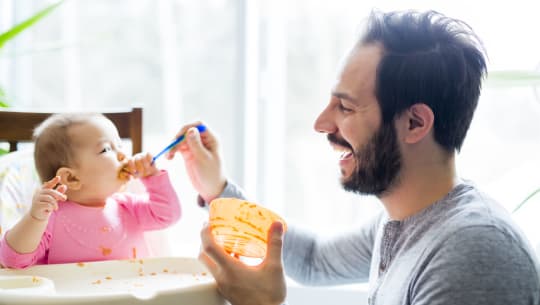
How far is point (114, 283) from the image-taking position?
1203mm

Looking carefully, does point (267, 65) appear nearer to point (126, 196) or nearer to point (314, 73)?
point (314, 73)

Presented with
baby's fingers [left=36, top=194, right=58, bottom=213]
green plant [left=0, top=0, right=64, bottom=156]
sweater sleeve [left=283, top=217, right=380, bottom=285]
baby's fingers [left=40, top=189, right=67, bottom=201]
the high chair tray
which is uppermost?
green plant [left=0, top=0, right=64, bottom=156]

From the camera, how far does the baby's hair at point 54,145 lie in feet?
4.42

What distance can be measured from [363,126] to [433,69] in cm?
17

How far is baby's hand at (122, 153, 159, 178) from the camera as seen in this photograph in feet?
4.56

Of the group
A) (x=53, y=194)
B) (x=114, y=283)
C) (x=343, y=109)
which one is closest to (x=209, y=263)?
(x=114, y=283)

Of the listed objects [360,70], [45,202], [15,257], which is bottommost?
[15,257]

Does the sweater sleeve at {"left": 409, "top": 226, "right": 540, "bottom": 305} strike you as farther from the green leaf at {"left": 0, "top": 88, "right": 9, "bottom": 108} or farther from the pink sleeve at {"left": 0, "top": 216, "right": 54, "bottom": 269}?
the green leaf at {"left": 0, "top": 88, "right": 9, "bottom": 108}

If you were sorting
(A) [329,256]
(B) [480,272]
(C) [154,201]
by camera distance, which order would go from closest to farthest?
(B) [480,272] → (C) [154,201] → (A) [329,256]

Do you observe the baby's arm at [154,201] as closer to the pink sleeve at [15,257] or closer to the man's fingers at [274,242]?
the pink sleeve at [15,257]

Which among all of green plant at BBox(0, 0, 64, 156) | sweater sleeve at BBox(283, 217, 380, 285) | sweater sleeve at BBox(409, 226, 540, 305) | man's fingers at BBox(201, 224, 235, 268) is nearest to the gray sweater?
sweater sleeve at BBox(409, 226, 540, 305)

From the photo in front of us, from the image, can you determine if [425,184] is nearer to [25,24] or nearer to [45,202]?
[45,202]

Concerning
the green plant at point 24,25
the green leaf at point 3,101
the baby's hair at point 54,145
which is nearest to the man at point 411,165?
the baby's hair at point 54,145

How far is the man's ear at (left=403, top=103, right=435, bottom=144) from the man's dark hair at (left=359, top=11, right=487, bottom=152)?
0.04ft
